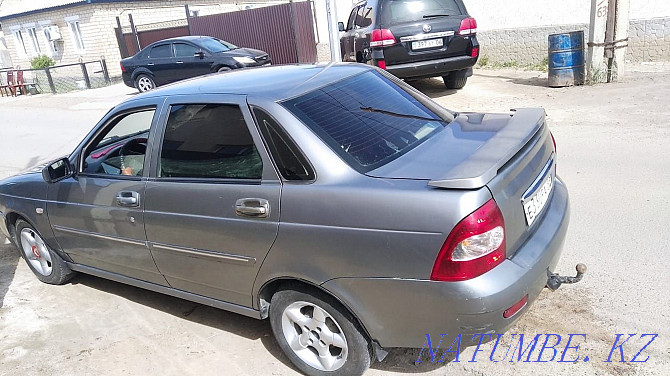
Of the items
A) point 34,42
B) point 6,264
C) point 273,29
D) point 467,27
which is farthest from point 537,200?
point 34,42

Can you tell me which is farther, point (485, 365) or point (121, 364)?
point (121, 364)

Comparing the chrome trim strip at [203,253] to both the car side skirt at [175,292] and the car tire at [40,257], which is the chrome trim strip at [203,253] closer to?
the car side skirt at [175,292]

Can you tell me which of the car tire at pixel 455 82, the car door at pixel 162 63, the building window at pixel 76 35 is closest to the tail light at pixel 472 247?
the car tire at pixel 455 82

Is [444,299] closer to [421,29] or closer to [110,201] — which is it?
[110,201]

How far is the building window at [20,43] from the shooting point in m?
29.7

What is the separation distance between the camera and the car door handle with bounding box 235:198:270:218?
8.99ft

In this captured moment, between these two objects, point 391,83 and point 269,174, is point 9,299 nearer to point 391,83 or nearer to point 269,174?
point 269,174

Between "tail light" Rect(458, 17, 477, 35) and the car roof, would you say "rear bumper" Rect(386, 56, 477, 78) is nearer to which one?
"tail light" Rect(458, 17, 477, 35)

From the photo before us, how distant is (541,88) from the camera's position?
33.5ft

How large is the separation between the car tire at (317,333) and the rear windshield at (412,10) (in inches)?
286

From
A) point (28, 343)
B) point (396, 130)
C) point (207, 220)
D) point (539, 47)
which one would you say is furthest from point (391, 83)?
point (539, 47)

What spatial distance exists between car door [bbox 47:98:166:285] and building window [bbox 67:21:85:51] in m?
24.8

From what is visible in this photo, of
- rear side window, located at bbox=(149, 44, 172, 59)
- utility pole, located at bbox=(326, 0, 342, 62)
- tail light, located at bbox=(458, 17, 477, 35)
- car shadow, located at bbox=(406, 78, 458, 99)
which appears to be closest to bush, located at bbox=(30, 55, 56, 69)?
rear side window, located at bbox=(149, 44, 172, 59)

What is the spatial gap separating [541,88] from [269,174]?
8.82 m
